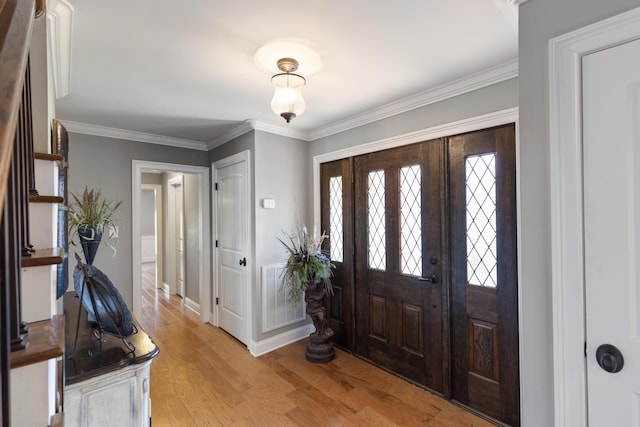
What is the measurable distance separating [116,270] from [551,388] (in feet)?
12.3

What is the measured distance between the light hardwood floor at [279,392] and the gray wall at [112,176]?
940mm

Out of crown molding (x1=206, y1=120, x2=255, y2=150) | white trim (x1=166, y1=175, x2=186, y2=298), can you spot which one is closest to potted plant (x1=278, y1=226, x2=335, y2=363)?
crown molding (x1=206, y1=120, x2=255, y2=150)

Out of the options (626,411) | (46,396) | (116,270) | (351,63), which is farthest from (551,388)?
(116,270)

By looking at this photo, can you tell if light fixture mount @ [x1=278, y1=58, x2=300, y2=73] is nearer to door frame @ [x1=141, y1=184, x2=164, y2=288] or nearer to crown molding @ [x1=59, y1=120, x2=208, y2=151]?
crown molding @ [x1=59, y1=120, x2=208, y2=151]

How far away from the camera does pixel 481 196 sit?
6.89 ft

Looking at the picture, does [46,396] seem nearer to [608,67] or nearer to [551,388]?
[551,388]

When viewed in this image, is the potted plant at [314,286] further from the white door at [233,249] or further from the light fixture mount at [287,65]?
the light fixture mount at [287,65]

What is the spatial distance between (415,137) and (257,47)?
4.60ft

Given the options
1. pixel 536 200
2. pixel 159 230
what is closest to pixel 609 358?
pixel 536 200

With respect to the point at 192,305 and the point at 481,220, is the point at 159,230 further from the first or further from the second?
the point at 481,220

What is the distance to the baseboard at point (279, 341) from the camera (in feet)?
9.95

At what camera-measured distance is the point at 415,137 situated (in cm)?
245

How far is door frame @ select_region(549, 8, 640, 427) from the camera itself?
111 centimetres

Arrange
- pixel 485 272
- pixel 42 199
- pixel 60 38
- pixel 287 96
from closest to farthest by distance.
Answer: pixel 42 199
pixel 60 38
pixel 287 96
pixel 485 272
